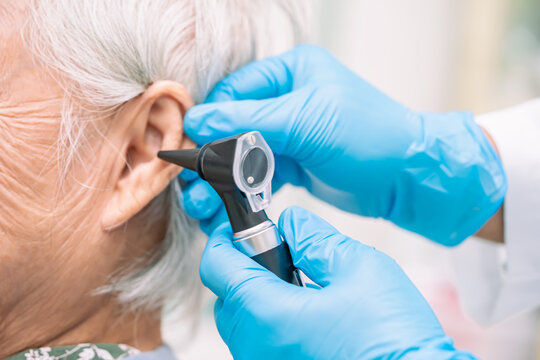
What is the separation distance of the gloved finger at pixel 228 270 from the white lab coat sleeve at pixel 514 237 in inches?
28.7

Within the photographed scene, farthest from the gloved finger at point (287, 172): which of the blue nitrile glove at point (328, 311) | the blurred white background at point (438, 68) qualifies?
the blurred white background at point (438, 68)

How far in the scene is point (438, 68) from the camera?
2.25m

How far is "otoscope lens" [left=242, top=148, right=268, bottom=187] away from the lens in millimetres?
617

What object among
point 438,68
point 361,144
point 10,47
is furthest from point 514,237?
point 438,68

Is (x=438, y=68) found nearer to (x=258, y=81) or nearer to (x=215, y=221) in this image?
(x=258, y=81)

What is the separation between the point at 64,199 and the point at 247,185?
319mm

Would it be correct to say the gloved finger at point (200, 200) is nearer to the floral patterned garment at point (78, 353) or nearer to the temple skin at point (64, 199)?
the temple skin at point (64, 199)

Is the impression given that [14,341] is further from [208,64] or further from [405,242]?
[405,242]

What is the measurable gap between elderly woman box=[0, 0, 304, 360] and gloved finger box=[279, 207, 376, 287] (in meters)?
0.24

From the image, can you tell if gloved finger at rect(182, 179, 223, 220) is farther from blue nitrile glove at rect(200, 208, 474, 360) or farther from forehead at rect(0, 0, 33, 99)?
forehead at rect(0, 0, 33, 99)

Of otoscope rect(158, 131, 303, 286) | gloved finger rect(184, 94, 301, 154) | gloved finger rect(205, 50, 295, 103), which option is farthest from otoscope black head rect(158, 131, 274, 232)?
gloved finger rect(205, 50, 295, 103)

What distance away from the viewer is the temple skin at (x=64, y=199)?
711 mm

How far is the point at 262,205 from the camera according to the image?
0.65 m

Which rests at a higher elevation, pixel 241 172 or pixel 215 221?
pixel 241 172
